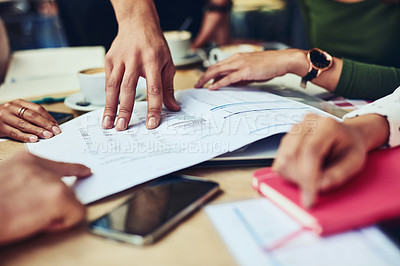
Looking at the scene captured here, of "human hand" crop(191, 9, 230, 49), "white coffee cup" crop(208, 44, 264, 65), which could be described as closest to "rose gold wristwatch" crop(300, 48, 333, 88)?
"white coffee cup" crop(208, 44, 264, 65)

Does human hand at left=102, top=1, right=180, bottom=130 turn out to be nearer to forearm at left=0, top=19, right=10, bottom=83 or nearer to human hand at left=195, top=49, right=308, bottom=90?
human hand at left=195, top=49, right=308, bottom=90

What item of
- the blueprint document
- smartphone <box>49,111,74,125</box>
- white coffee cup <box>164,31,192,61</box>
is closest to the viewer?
the blueprint document

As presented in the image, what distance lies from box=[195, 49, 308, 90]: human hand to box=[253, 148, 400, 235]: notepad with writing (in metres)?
0.40

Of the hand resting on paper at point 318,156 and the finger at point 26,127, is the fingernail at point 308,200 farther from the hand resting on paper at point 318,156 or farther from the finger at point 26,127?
the finger at point 26,127

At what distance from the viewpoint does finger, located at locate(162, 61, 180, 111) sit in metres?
0.63

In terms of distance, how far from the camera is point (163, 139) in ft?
1.62

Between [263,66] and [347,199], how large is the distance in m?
0.49

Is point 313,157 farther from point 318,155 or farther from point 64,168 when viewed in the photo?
point 64,168

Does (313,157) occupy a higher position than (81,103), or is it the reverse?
(313,157)

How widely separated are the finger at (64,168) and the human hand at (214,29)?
1283mm

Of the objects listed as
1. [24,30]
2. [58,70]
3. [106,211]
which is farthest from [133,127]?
[24,30]

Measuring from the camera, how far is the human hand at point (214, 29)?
1.64 m

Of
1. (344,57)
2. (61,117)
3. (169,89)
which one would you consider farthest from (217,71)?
(344,57)

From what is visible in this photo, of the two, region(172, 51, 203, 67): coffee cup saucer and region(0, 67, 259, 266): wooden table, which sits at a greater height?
region(0, 67, 259, 266): wooden table
